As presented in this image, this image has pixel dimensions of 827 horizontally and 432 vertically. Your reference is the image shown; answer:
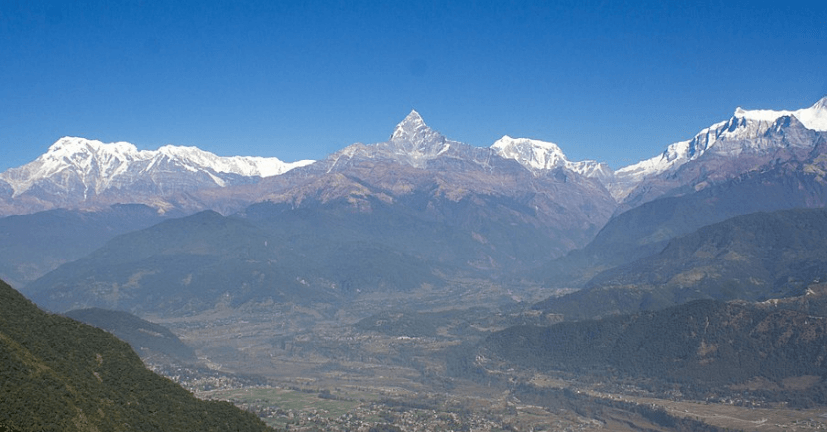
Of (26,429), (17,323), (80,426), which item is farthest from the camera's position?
(17,323)

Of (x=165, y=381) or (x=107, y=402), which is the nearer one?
(x=107, y=402)

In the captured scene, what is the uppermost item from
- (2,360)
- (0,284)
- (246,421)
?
(0,284)

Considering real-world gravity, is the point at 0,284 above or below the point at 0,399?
above

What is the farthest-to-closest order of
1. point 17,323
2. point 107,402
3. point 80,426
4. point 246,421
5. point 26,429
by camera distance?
point 246,421 → point 17,323 → point 107,402 → point 80,426 → point 26,429

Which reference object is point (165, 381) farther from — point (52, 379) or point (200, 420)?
point (52, 379)

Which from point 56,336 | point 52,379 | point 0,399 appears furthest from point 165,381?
point 0,399

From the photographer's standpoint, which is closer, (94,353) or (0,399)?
(0,399)

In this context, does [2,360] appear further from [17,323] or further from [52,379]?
[17,323]

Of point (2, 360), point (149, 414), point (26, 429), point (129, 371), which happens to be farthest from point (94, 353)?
point (26, 429)

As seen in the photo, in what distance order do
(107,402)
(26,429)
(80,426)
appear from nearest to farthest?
(26,429) → (80,426) → (107,402)
